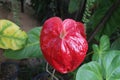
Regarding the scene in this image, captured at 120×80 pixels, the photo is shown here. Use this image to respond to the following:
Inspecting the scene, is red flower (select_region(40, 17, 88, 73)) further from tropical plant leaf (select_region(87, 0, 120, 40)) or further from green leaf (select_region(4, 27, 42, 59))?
tropical plant leaf (select_region(87, 0, 120, 40))

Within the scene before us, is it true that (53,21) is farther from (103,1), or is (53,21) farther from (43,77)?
(43,77)

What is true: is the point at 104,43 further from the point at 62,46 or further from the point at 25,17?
the point at 25,17

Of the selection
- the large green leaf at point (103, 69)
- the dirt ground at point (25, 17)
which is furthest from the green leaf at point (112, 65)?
the dirt ground at point (25, 17)

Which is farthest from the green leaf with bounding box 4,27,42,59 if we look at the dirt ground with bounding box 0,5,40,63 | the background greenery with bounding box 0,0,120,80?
the dirt ground with bounding box 0,5,40,63

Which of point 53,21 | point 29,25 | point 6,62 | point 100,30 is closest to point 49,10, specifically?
point 29,25

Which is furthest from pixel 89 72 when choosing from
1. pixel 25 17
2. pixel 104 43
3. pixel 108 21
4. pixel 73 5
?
pixel 25 17

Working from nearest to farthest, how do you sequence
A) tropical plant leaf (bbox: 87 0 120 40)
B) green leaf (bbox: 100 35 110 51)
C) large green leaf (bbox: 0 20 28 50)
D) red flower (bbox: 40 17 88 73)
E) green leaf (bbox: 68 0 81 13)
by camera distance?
1. red flower (bbox: 40 17 88 73)
2. large green leaf (bbox: 0 20 28 50)
3. green leaf (bbox: 100 35 110 51)
4. tropical plant leaf (bbox: 87 0 120 40)
5. green leaf (bbox: 68 0 81 13)

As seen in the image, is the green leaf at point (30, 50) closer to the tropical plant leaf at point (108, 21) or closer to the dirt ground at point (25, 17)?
the tropical plant leaf at point (108, 21)
